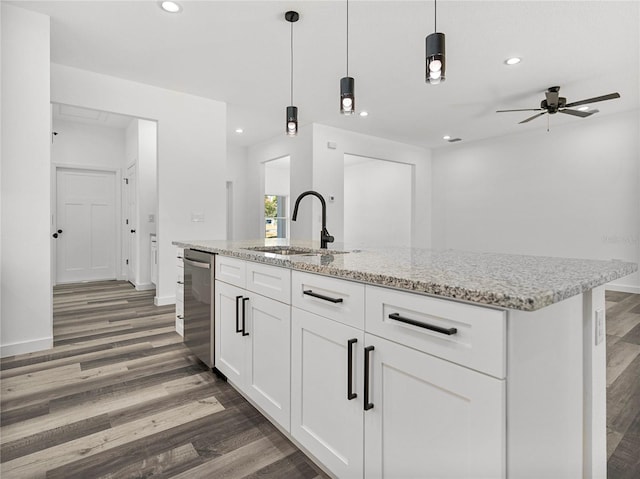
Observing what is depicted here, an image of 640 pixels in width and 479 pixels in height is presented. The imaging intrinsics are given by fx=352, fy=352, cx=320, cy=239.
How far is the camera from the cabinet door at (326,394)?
1.18m

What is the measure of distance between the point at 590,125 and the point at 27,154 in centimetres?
703

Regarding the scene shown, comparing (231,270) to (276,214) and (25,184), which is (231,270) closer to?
(25,184)

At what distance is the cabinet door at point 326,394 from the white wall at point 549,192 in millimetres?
5797

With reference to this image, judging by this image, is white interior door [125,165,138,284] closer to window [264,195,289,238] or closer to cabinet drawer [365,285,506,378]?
window [264,195,289,238]

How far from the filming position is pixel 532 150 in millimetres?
6055

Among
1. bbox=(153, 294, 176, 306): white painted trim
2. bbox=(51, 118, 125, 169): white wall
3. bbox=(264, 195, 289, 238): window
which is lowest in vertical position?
bbox=(153, 294, 176, 306): white painted trim

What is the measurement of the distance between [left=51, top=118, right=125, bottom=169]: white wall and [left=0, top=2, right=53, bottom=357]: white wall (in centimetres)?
335

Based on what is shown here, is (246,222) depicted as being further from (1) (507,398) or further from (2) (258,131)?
(1) (507,398)

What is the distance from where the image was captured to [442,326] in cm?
90

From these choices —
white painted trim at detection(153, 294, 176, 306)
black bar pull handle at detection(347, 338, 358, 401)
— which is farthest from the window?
black bar pull handle at detection(347, 338, 358, 401)

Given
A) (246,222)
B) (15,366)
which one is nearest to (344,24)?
(15,366)

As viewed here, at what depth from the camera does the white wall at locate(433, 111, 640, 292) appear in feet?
16.9

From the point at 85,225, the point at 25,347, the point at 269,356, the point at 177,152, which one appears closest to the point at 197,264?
the point at 269,356

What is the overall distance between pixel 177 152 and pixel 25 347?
99.4 inches
